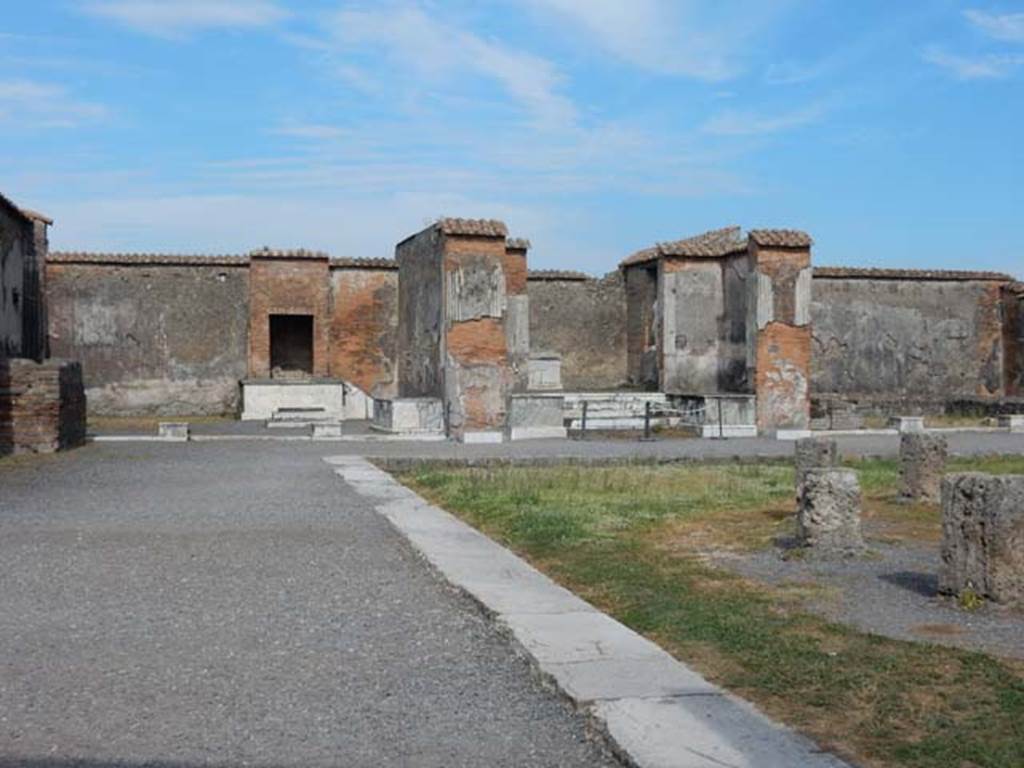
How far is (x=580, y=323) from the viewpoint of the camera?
932 inches

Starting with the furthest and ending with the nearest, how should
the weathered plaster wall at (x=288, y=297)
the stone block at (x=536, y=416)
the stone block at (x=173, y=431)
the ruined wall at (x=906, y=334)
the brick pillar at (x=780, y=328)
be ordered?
the ruined wall at (x=906, y=334)
the weathered plaster wall at (x=288, y=297)
the brick pillar at (x=780, y=328)
the stone block at (x=536, y=416)
the stone block at (x=173, y=431)

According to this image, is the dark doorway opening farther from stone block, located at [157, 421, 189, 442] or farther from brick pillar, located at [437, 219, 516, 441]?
brick pillar, located at [437, 219, 516, 441]

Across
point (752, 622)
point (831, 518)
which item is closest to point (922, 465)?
point (831, 518)

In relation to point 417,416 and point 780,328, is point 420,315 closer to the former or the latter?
point 417,416

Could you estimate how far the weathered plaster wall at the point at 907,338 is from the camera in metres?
24.0

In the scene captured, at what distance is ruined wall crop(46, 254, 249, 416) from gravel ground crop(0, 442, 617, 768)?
48.7ft

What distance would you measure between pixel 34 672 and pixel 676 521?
15.9 feet

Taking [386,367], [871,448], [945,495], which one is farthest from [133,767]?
[386,367]

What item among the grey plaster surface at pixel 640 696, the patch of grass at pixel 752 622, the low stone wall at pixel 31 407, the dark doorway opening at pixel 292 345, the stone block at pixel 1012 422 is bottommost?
the patch of grass at pixel 752 622

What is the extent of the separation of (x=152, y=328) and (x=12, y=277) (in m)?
3.52

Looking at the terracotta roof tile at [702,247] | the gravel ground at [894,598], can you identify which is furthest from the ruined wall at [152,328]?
the gravel ground at [894,598]

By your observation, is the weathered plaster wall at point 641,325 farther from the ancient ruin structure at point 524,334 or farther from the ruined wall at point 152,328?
the ruined wall at point 152,328

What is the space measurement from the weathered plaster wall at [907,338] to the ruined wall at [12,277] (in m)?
15.1

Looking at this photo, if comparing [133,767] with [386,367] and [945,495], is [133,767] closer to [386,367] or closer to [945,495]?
[945,495]
